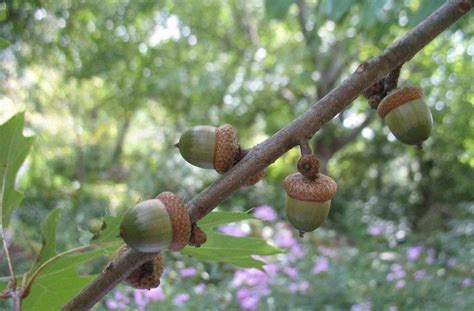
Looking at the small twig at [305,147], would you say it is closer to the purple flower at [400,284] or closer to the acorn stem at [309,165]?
the acorn stem at [309,165]

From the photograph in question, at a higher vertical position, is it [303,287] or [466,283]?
[466,283]

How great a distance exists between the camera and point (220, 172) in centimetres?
75

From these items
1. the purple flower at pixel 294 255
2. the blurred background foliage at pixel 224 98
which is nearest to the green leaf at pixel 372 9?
the purple flower at pixel 294 255

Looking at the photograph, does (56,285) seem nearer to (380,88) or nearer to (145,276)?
(145,276)

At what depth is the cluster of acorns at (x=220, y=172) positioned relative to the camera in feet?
2.24

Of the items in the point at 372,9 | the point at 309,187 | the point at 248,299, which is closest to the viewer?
the point at 309,187

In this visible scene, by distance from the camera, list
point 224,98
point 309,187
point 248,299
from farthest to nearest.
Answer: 1. point 224,98
2. point 248,299
3. point 309,187

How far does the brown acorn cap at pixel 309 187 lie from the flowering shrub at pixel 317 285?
2183 millimetres

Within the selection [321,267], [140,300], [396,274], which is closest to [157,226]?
[140,300]

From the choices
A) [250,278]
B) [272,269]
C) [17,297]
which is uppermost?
[272,269]

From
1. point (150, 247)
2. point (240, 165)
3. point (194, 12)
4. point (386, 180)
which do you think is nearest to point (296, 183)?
point (240, 165)

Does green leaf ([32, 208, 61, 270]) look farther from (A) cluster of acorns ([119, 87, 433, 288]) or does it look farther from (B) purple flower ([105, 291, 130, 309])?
(B) purple flower ([105, 291, 130, 309])

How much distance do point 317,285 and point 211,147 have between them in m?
2.53

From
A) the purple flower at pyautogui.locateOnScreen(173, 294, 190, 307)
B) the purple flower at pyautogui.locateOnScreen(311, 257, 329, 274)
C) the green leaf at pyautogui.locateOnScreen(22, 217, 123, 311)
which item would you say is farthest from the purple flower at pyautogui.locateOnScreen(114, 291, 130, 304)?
the green leaf at pyautogui.locateOnScreen(22, 217, 123, 311)
